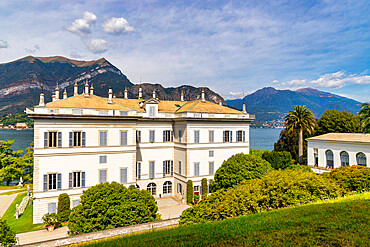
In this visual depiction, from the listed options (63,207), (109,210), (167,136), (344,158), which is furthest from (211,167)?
(344,158)

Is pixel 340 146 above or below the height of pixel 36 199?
above

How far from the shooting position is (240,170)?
25.5m

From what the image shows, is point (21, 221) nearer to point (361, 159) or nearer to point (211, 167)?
point (211, 167)

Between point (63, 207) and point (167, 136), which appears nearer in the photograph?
point (63, 207)

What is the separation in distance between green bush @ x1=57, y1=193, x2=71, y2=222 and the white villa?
693mm

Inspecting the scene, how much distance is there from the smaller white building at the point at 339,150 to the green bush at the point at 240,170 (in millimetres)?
16967

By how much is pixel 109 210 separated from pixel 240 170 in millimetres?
15087

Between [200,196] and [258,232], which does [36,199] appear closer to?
[200,196]

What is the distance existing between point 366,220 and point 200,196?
73.0 ft

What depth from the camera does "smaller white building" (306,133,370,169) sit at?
1303 inches

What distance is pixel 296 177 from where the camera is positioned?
55.6 ft

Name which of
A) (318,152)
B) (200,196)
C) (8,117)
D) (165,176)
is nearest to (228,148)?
(200,196)

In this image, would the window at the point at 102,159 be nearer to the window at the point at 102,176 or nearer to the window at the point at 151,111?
the window at the point at 102,176

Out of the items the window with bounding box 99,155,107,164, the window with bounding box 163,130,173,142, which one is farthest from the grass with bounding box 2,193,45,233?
the window with bounding box 163,130,173,142
